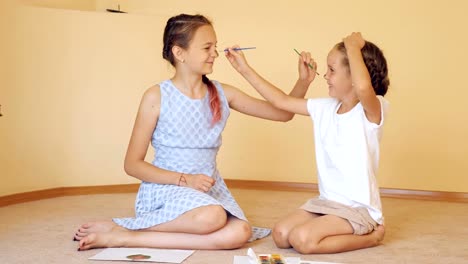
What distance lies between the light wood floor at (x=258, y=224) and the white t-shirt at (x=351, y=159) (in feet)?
0.57

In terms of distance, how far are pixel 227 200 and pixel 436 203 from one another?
4.01 ft

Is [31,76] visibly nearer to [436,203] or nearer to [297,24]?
[297,24]

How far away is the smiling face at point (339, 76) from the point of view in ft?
6.59

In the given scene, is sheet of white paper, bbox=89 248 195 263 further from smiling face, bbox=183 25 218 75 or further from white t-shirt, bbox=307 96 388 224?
smiling face, bbox=183 25 218 75

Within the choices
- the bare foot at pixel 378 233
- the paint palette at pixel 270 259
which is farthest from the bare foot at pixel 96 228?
the bare foot at pixel 378 233

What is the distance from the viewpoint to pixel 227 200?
213 centimetres

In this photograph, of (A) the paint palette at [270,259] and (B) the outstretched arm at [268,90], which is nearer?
(A) the paint palette at [270,259]

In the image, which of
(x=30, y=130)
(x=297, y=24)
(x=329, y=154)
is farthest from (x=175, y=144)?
(x=297, y=24)

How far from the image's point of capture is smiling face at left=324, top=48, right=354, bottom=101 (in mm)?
2008

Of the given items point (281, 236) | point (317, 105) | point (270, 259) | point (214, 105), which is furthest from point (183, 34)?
point (270, 259)

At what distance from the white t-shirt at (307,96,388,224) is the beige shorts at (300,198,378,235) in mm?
19

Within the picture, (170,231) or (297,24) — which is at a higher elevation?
(297,24)

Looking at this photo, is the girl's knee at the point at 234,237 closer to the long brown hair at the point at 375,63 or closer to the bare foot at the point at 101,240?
the bare foot at the point at 101,240

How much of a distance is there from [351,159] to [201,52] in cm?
60
